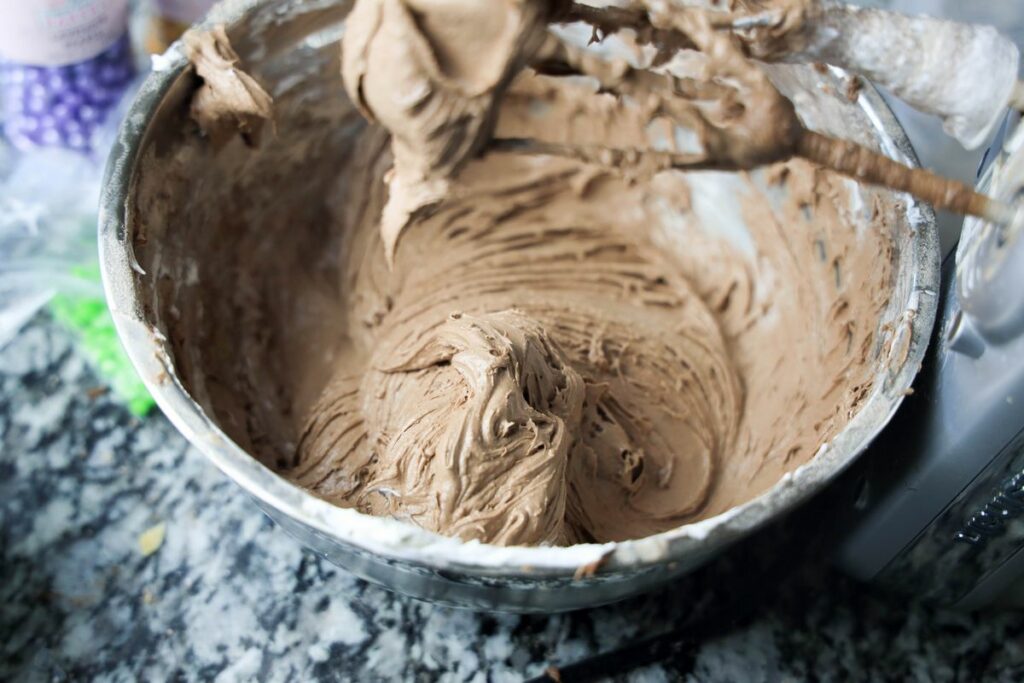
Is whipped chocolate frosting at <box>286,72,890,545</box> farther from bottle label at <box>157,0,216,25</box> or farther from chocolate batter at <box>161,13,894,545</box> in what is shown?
bottle label at <box>157,0,216,25</box>

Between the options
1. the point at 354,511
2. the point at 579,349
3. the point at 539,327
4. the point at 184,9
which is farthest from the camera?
the point at 184,9

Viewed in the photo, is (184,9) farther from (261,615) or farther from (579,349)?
(261,615)

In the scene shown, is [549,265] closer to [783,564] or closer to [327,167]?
[327,167]

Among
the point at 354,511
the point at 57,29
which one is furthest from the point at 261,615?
the point at 57,29

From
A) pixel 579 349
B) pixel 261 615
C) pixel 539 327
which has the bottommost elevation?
pixel 261 615

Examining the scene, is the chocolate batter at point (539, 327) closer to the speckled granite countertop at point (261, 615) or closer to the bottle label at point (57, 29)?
the speckled granite countertop at point (261, 615)

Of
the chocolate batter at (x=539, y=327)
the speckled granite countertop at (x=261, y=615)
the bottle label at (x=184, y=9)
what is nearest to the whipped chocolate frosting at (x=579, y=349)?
the chocolate batter at (x=539, y=327)

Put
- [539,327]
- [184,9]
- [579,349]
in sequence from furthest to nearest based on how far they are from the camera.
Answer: [184,9] < [579,349] < [539,327]

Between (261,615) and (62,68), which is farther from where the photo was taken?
(62,68)
